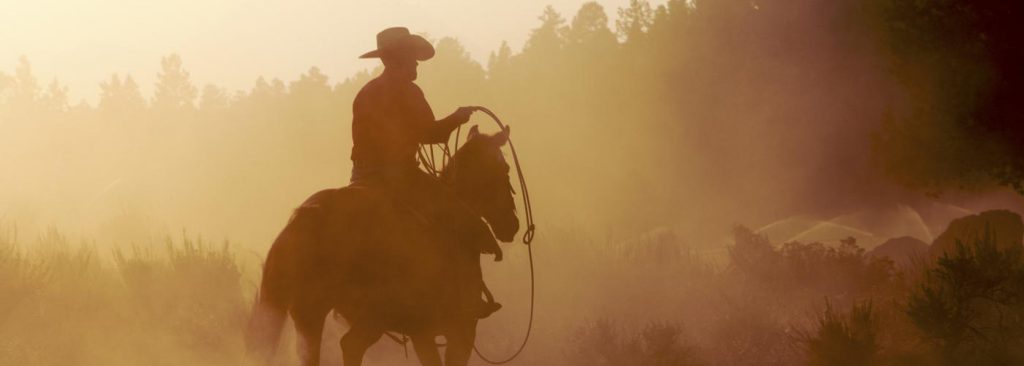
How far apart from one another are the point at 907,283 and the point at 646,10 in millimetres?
32657

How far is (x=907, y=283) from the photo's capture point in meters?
17.0

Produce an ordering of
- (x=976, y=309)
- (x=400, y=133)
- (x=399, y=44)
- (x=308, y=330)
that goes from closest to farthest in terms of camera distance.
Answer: (x=308, y=330) < (x=400, y=133) < (x=399, y=44) < (x=976, y=309)

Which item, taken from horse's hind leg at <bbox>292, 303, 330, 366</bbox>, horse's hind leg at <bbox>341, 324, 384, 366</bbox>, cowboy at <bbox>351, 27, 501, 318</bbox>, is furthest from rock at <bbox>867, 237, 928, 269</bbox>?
horse's hind leg at <bbox>292, 303, 330, 366</bbox>

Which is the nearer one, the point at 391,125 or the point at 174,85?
the point at 391,125

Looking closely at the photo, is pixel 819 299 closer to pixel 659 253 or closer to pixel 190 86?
pixel 659 253

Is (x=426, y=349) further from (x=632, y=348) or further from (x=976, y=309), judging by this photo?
(x=976, y=309)

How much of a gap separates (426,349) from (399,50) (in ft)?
7.56

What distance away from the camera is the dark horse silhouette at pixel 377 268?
315 inches

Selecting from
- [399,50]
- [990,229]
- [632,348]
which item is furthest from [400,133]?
[990,229]

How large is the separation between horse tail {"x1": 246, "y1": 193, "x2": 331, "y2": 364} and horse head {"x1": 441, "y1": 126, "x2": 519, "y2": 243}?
5.05 feet

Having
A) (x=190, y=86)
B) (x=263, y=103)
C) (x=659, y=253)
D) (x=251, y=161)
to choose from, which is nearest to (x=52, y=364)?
(x=659, y=253)

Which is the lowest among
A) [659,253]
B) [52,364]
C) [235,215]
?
[52,364]

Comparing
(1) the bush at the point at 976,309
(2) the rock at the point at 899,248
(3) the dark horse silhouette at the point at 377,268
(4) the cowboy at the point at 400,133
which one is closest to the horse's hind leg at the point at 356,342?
(3) the dark horse silhouette at the point at 377,268

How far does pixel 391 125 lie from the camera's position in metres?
8.78
